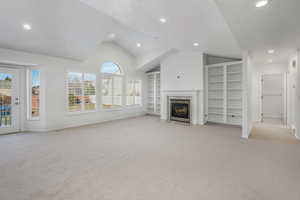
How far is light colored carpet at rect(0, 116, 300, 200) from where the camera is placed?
5.81ft

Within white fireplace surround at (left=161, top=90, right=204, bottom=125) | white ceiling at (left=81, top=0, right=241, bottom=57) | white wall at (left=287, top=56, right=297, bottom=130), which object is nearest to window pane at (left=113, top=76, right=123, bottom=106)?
white fireplace surround at (left=161, top=90, right=204, bottom=125)

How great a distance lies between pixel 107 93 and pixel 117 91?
1.92 feet

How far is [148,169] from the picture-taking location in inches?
91.6

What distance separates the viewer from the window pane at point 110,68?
254 inches

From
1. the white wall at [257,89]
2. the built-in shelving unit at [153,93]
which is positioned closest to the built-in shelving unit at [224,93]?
the white wall at [257,89]

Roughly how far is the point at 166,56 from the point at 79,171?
5.80 m

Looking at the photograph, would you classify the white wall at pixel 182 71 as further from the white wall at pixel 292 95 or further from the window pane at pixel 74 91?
the window pane at pixel 74 91

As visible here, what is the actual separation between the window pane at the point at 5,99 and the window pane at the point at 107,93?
2.97 meters

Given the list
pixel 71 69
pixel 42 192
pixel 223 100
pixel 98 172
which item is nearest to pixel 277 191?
pixel 98 172

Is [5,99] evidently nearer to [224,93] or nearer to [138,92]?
[138,92]

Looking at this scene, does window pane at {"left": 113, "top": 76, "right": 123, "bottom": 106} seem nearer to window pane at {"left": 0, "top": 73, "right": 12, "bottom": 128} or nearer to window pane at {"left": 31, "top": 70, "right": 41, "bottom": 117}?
window pane at {"left": 31, "top": 70, "right": 41, "bottom": 117}

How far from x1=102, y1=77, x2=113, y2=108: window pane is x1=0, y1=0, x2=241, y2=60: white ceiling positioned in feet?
5.16

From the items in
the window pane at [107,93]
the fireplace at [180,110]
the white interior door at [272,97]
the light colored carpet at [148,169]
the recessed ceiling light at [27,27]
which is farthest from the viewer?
the window pane at [107,93]

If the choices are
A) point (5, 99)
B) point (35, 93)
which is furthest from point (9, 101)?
point (35, 93)
